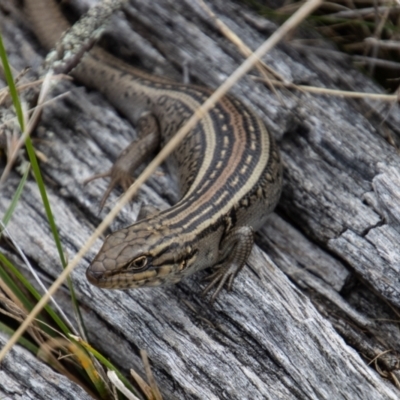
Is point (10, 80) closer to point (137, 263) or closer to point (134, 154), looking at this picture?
point (137, 263)

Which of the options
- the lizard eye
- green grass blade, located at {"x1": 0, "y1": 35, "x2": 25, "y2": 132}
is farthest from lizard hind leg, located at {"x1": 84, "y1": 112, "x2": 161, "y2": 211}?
green grass blade, located at {"x1": 0, "y1": 35, "x2": 25, "y2": 132}

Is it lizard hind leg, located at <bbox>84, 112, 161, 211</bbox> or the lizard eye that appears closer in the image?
the lizard eye

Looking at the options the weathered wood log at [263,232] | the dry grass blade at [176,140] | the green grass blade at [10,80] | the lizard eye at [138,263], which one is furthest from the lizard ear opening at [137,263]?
the green grass blade at [10,80]

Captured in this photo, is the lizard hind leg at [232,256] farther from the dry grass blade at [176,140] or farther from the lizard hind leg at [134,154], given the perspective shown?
the dry grass blade at [176,140]

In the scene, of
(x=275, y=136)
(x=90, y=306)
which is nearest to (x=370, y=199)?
(x=275, y=136)

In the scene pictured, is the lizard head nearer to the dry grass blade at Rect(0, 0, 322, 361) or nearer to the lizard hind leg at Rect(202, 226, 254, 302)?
the lizard hind leg at Rect(202, 226, 254, 302)

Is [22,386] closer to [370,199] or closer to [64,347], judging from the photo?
[64,347]

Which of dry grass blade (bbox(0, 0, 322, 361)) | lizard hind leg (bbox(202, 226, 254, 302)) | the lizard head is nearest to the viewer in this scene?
dry grass blade (bbox(0, 0, 322, 361))

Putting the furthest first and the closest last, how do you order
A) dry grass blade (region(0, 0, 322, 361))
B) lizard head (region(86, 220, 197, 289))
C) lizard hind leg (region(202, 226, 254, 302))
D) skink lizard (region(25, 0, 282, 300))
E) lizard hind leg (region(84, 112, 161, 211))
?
lizard hind leg (region(84, 112, 161, 211)) → lizard hind leg (region(202, 226, 254, 302)) → skink lizard (region(25, 0, 282, 300)) → lizard head (region(86, 220, 197, 289)) → dry grass blade (region(0, 0, 322, 361))
